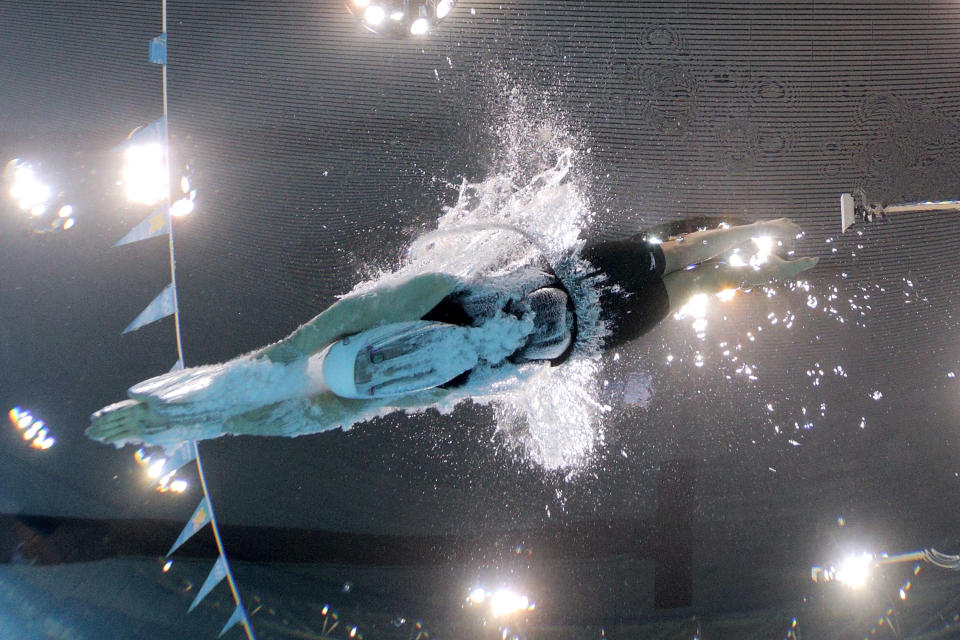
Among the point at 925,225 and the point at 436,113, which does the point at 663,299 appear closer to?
the point at 436,113

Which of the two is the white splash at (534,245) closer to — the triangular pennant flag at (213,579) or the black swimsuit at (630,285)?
the black swimsuit at (630,285)

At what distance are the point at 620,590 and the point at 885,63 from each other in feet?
5.13

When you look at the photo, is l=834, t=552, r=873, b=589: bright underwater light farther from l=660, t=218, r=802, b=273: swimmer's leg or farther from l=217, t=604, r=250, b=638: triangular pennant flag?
l=217, t=604, r=250, b=638: triangular pennant flag

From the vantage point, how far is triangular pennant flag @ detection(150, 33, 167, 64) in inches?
53.1

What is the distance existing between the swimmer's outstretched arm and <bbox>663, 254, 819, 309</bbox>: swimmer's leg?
67cm

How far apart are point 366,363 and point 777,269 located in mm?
1061

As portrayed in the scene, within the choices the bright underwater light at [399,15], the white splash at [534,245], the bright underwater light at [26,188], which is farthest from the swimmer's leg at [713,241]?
the bright underwater light at [26,188]

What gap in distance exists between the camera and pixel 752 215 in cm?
142

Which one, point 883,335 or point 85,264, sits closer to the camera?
point 85,264

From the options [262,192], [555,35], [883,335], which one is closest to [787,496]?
[883,335]

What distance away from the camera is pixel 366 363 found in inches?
32.4

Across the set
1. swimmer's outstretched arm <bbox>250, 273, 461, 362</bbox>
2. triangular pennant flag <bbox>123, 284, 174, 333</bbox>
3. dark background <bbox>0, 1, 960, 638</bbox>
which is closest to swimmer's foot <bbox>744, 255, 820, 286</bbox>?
dark background <bbox>0, 1, 960, 638</bbox>

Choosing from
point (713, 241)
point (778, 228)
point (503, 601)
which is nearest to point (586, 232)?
point (713, 241)

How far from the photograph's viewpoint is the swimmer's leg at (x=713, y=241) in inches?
49.1
